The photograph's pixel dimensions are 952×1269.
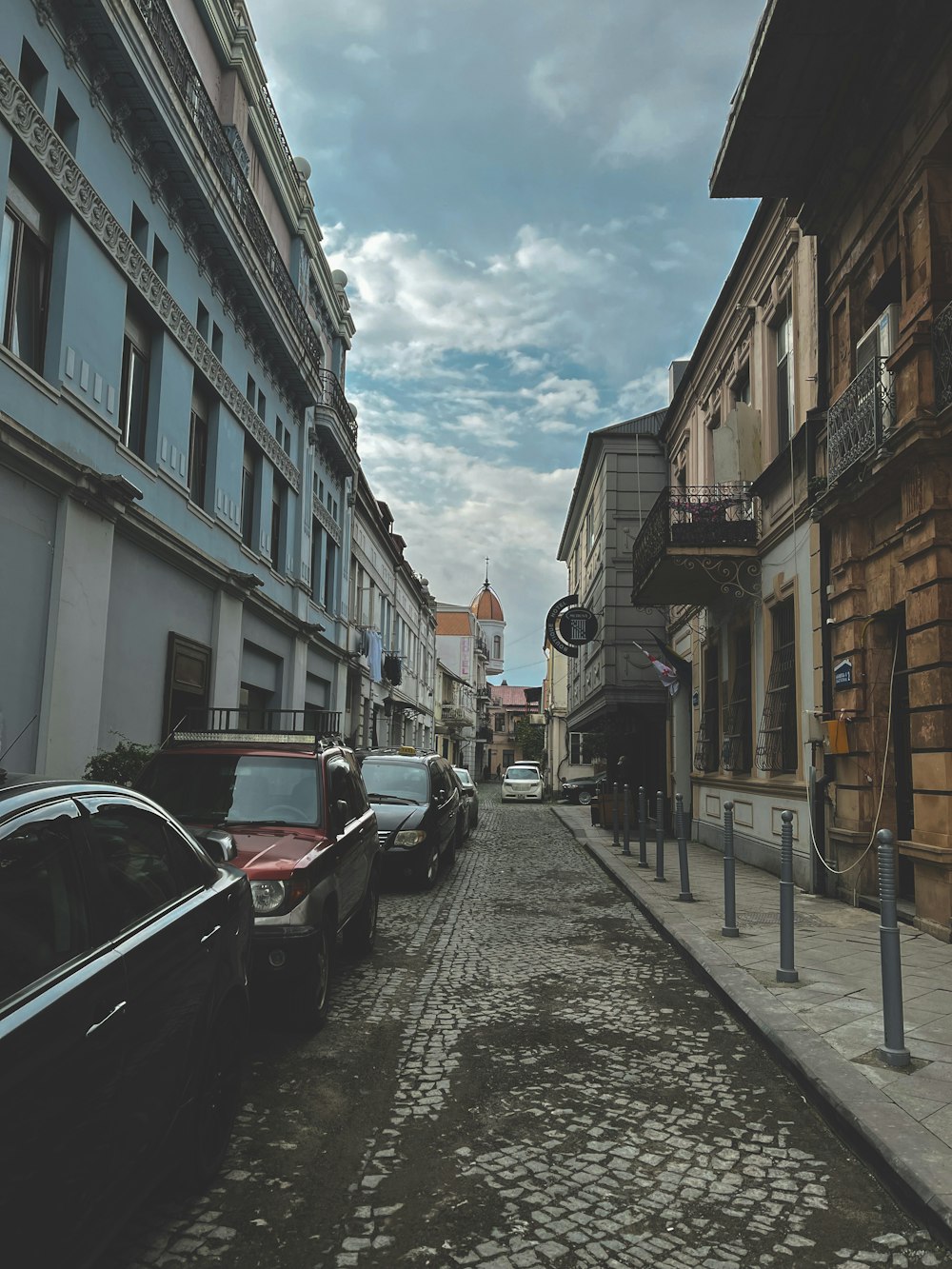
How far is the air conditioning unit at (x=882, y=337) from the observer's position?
33.1 ft

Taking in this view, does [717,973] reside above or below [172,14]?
below

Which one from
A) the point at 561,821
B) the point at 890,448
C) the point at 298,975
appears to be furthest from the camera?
the point at 561,821

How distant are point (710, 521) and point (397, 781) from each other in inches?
253

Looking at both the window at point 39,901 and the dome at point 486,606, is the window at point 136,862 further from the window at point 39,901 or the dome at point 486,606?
the dome at point 486,606

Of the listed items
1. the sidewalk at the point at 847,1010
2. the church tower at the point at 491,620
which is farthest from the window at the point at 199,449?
the church tower at the point at 491,620

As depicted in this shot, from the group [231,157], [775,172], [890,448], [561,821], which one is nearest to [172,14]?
[231,157]

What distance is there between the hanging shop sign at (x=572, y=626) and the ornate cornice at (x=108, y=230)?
1216 centimetres

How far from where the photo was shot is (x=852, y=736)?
10.6 metres

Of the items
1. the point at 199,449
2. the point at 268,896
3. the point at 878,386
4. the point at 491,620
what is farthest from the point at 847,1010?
the point at 491,620

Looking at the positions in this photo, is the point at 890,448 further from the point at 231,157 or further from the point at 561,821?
the point at 561,821

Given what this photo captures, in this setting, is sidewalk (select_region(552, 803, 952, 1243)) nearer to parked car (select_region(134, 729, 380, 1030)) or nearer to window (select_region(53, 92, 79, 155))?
parked car (select_region(134, 729, 380, 1030))

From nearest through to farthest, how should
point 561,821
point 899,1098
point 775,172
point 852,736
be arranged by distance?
1. point 899,1098
2. point 852,736
3. point 775,172
4. point 561,821

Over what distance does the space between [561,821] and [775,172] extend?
1893cm

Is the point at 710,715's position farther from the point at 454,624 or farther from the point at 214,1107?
the point at 454,624
